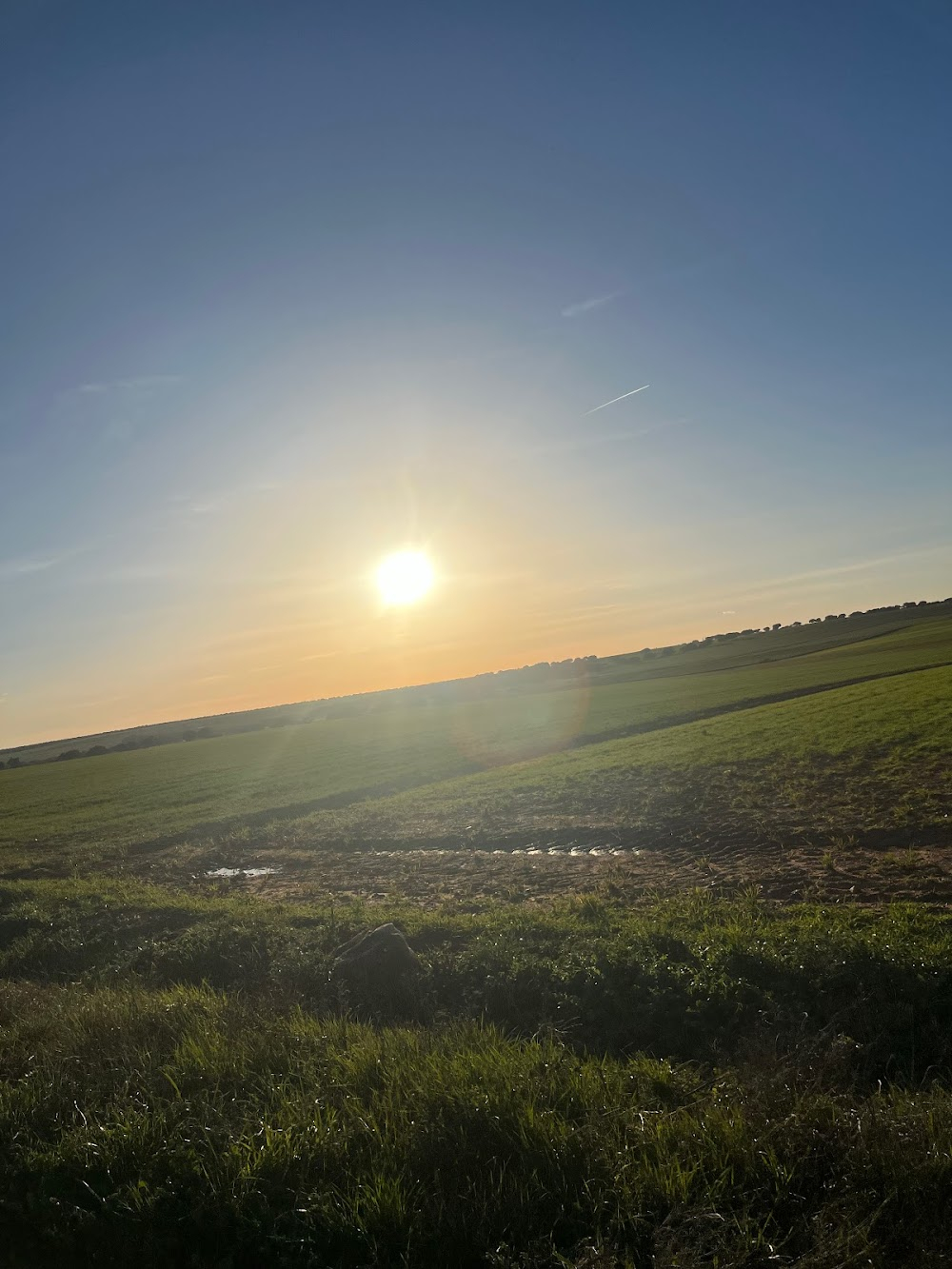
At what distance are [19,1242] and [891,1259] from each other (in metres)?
5.78

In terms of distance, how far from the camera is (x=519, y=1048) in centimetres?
757

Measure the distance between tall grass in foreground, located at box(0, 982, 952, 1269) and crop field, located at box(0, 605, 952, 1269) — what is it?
24 millimetres

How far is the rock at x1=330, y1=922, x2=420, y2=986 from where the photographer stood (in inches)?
452

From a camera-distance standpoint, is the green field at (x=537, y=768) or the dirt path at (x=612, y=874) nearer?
the dirt path at (x=612, y=874)

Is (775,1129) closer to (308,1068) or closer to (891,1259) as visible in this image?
(891,1259)

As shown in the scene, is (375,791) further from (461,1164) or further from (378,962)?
(461,1164)

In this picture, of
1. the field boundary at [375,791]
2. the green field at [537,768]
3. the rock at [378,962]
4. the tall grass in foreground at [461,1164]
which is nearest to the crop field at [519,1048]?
the tall grass in foreground at [461,1164]

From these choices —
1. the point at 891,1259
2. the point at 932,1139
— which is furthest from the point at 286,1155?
the point at 932,1139

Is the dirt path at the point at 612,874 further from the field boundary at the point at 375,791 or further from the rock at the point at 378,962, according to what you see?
the field boundary at the point at 375,791

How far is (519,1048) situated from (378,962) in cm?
455

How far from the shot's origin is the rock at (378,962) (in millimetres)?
11469

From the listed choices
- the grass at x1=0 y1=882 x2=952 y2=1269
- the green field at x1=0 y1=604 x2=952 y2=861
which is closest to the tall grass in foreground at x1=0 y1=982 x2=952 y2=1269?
the grass at x1=0 y1=882 x2=952 y2=1269

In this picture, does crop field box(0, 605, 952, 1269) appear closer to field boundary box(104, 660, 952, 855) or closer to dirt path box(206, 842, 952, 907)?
dirt path box(206, 842, 952, 907)

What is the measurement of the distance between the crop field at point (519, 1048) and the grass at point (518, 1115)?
0.03 metres
